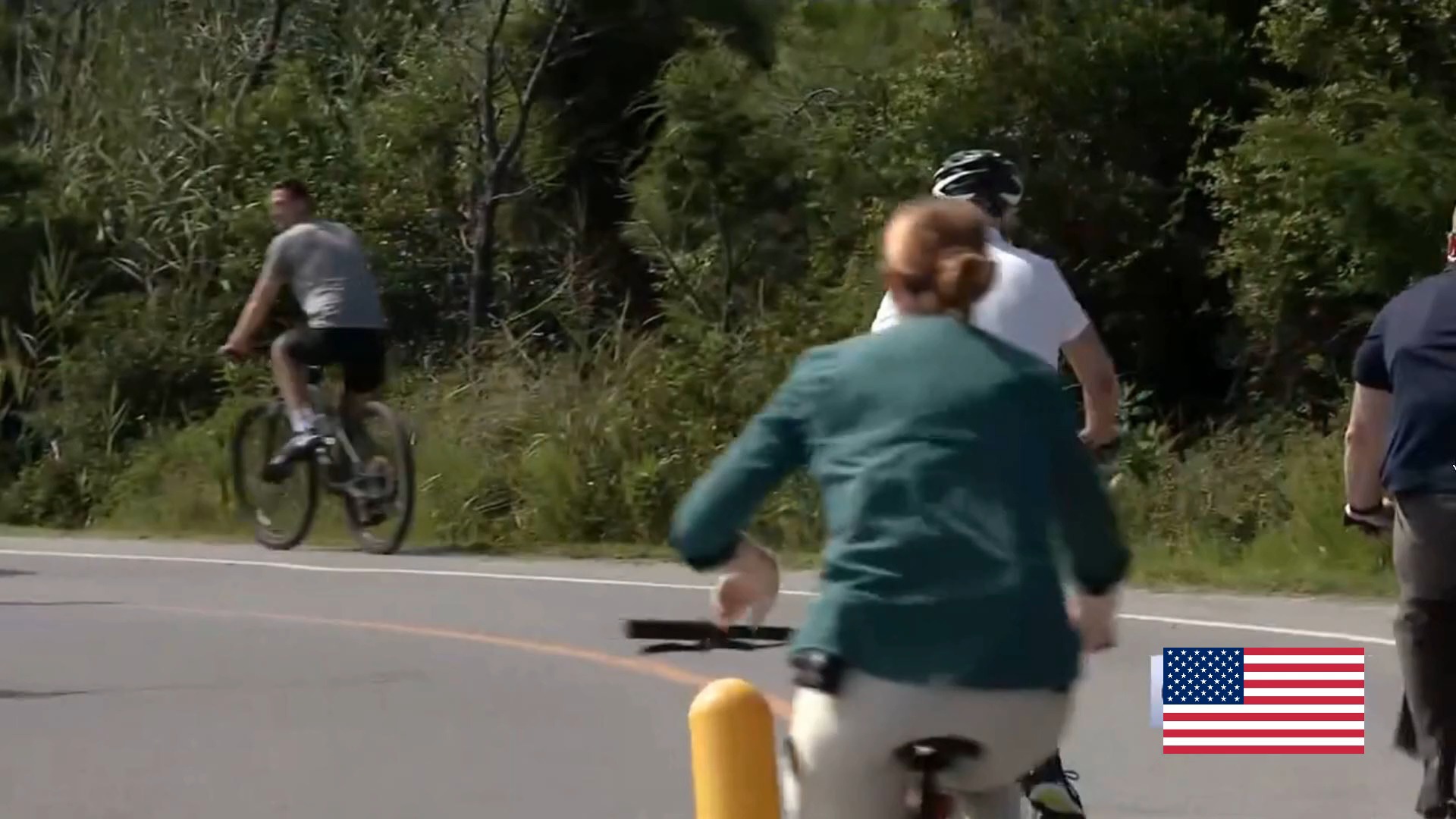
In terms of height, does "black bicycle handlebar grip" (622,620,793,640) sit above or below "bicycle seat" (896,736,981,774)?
above

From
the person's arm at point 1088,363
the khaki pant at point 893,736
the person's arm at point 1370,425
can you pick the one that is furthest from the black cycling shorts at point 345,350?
the khaki pant at point 893,736

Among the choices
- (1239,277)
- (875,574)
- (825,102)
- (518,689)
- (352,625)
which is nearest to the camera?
(875,574)

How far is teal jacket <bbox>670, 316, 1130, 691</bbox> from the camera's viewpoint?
4262 millimetres

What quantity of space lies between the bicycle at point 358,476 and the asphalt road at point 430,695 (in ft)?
1.08

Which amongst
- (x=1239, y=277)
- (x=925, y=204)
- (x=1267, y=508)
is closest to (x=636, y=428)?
(x=1267, y=508)

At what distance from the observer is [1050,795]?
239 inches

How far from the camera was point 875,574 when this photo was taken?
4.30 m

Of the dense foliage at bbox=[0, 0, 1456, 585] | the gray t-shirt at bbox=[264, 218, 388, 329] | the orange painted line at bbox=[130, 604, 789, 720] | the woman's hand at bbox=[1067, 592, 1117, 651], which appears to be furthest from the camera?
the dense foliage at bbox=[0, 0, 1456, 585]

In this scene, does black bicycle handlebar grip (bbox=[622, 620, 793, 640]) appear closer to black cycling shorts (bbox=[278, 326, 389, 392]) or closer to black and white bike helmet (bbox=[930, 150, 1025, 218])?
black and white bike helmet (bbox=[930, 150, 1025, 218])

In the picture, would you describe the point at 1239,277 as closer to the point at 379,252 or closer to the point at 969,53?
the point at 969,53

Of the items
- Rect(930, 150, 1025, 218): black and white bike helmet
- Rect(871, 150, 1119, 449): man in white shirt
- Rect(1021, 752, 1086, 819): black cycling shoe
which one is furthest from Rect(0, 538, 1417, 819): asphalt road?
Rect(930, 150, 1025, 218): black and white bike helmet

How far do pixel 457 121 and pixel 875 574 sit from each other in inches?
947

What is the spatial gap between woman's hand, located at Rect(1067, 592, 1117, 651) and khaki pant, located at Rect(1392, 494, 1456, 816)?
2676 mm

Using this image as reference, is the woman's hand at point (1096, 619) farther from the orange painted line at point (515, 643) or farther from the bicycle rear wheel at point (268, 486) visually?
the bicycle rear wheel at point (268, 486)
